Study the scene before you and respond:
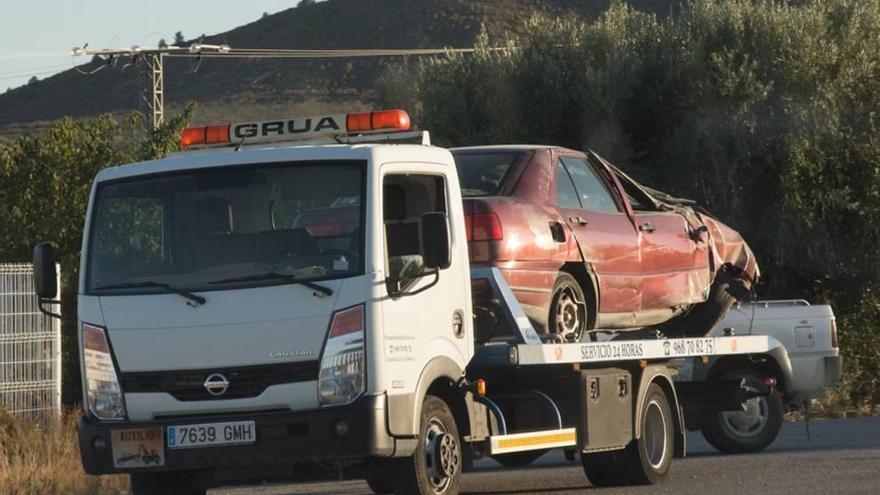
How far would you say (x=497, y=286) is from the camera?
1119 centimetres

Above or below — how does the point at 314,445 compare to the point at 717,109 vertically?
below

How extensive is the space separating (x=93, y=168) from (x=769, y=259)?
37.6 ft

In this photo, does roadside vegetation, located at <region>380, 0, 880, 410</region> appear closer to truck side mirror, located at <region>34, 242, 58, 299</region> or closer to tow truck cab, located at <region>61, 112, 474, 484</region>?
tow truck cab, located at <region>61, 112, 474, 484</region>

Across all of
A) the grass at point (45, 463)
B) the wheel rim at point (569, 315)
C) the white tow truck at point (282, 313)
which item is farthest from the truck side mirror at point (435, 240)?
the grass at point (45, 463)

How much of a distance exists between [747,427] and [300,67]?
6532 cm

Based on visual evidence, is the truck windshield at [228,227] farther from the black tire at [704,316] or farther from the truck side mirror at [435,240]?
the black tire at [704,316]

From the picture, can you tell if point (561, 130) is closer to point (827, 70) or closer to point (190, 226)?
point (827, 70)

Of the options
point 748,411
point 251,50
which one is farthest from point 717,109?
point 251,50

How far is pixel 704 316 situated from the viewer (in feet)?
47.6

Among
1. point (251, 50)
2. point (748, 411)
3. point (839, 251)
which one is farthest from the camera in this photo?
point (251, 50)

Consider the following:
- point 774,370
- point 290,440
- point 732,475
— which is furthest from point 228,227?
point 774,370

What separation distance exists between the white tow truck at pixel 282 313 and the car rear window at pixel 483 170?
104cm

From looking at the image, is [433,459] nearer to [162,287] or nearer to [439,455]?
[439,455]

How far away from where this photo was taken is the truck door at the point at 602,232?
12.4m
